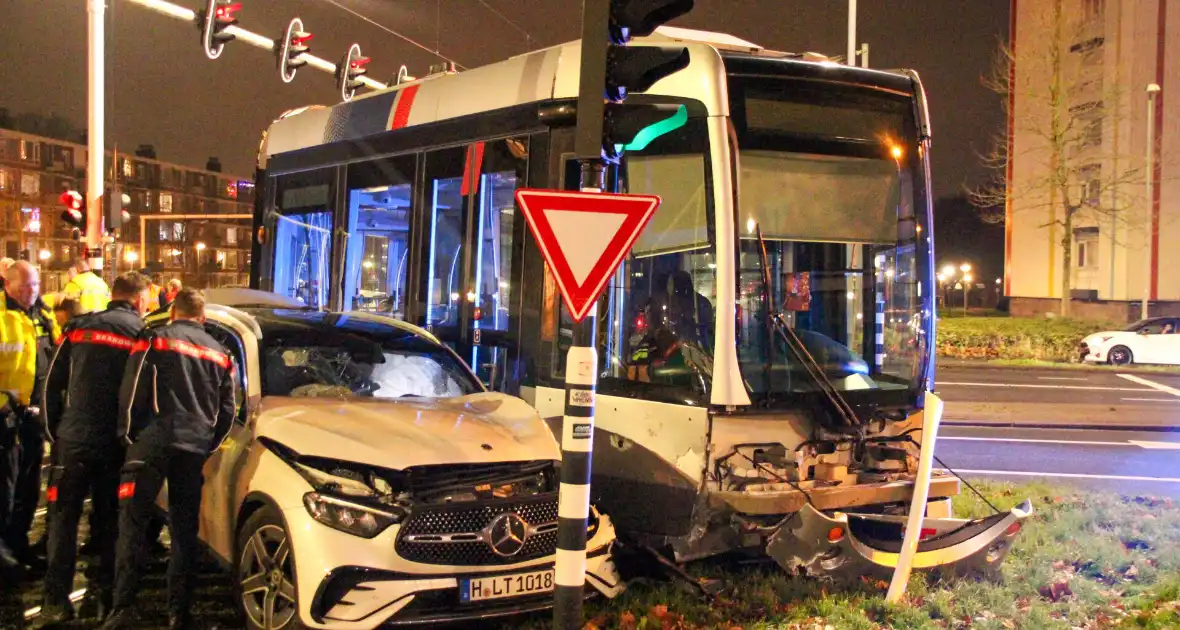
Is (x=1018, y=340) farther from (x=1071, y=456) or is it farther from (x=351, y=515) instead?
(x=351, y=515)

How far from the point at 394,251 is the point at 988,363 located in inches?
794

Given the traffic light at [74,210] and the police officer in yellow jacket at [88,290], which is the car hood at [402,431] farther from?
the traffic light at [74,210]

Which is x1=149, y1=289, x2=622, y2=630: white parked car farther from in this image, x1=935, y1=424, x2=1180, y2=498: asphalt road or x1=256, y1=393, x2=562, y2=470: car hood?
x1=935, y1=424, x2=1180, y2=498: asphalt road

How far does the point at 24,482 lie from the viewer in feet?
21.6

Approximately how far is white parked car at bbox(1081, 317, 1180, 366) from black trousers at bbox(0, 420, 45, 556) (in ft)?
82.8

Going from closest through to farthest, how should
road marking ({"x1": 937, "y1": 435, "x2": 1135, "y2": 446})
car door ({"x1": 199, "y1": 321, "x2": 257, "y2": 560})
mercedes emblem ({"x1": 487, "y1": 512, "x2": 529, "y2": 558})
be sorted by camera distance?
mercedes emblem ({"x1": 487, "y1": 512, "x2": 529, "y2": 558})
car door ({"x1": 199, "y1": 321, "x2": 257, "y2": 560})
road marking ({"x1": 937, "y1": 435, "x2": 1135, "y2": 446})

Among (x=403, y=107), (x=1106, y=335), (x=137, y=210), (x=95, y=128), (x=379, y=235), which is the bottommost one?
(x=1106, y=335)

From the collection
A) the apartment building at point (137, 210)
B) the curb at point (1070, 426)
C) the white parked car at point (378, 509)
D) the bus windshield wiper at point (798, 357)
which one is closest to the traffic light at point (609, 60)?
the white parked car at point (378, 509)

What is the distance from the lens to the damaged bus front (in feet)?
19.5

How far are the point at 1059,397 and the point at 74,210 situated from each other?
55.8 feet

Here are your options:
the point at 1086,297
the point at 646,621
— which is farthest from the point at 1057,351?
the point at 646,621

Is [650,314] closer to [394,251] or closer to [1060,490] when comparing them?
[394,251]

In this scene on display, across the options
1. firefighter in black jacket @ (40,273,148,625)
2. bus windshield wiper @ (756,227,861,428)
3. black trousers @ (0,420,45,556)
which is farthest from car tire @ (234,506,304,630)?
bus windshield wiper @ (756,227,861,428)

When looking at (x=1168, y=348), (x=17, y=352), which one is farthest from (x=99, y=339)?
(x=1168, y=348)
